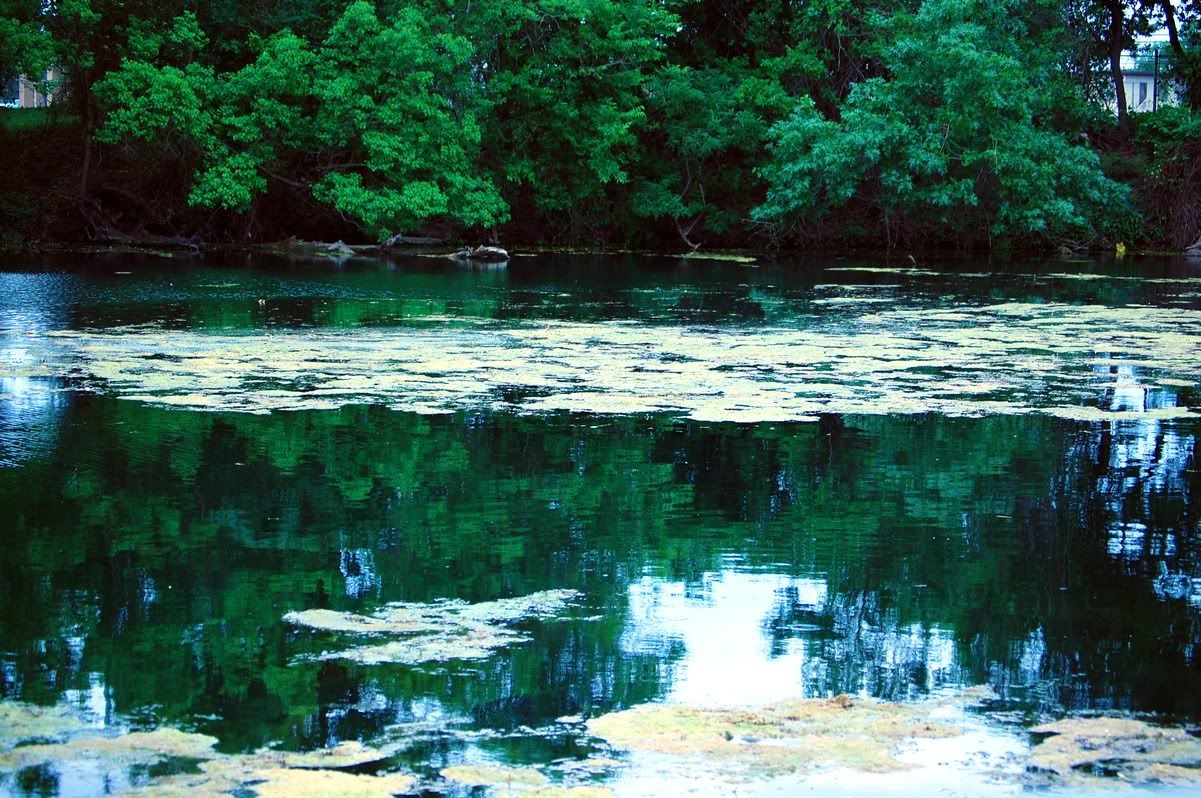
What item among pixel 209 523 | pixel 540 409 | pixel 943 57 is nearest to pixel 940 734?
pixel 209 523

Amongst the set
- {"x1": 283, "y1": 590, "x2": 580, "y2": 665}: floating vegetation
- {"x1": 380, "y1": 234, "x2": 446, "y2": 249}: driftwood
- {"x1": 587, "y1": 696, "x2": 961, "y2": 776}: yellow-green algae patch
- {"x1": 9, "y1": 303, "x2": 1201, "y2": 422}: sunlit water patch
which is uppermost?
{"x1": 380, "y1": 234, "x2": 446, "y2": 249}: driftwood

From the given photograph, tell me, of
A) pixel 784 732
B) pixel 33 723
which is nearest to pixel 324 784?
pixel 33 723

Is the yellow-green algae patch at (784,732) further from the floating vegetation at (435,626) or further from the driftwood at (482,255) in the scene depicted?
the driftwood at (482,255)

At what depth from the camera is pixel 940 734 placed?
397cm

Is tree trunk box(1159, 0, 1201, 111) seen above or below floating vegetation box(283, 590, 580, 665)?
above

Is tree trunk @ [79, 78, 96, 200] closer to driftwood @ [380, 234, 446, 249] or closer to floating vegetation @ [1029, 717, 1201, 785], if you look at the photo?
driftwood @ [380, 234, 446, 249]

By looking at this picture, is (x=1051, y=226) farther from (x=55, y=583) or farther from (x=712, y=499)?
(x=55, y=583)

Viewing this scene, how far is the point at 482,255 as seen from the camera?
1083 inches

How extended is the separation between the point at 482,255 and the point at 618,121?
12.4 feet

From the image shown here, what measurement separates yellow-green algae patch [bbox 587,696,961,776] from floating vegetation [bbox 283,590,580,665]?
725mm

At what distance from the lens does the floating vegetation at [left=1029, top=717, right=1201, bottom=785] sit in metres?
3.67

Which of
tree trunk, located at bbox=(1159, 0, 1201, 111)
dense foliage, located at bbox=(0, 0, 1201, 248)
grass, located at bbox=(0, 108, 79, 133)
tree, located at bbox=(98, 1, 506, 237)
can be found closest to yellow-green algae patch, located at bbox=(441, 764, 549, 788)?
dense foliage, located at bbox=(0, 0, 1201, 248)

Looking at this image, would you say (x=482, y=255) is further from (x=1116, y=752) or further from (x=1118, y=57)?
(x=1116, y=752)

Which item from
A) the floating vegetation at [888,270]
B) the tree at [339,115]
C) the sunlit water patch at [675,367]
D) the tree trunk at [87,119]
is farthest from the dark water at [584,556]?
the tree trunk at [87,119]
